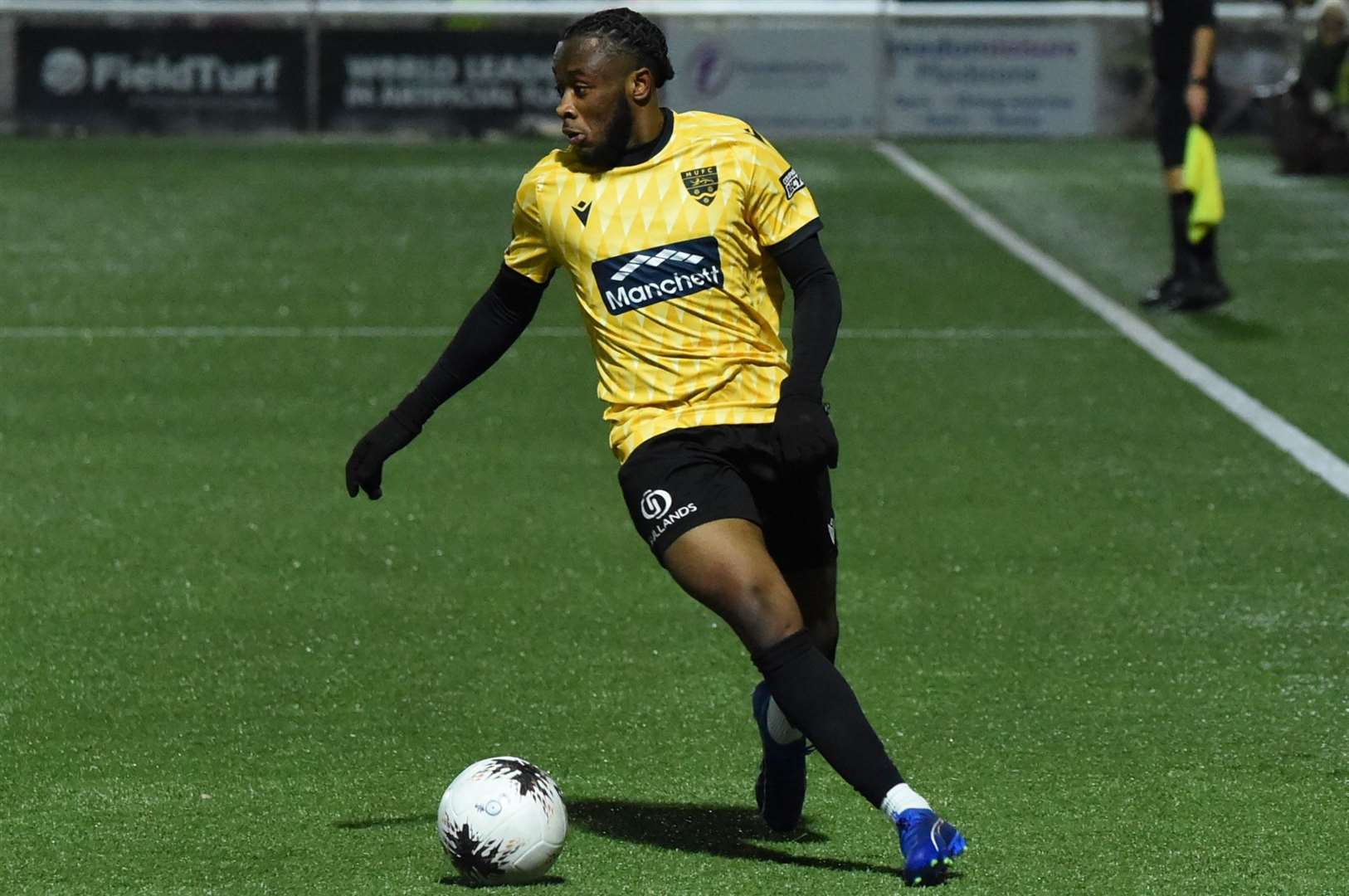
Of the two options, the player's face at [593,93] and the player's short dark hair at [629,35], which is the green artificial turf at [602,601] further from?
the player's short dark hair at [629,35]

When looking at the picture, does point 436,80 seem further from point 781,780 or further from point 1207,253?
point 781,780

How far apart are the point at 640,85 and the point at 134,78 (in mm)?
20584

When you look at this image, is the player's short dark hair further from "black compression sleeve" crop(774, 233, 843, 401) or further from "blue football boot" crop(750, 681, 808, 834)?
"blue football boot" crop(750, 681, 808, 834)

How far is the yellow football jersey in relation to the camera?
5.32 metres

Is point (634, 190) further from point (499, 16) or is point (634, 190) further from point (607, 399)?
point (499, 16)

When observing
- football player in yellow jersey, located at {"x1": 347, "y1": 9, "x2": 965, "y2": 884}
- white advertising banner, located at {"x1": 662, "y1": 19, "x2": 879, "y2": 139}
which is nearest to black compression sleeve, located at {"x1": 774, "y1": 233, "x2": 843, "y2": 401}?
football player in yellow jersey, located at {"x1": 347, "y1": 9, "x2": 965, "y2": 884}

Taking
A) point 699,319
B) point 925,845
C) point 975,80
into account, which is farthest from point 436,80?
point 925,845

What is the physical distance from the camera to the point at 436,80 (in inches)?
991

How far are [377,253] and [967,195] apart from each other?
5809mm

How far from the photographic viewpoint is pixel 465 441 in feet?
34.6

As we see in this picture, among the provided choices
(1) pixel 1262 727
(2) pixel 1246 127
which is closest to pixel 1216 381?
(1) pixel 1262 727

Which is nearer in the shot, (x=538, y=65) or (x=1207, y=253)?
(x=1207, y=253)

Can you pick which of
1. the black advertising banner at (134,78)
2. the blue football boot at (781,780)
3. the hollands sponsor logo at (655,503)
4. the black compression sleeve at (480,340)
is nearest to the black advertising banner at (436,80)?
the black advertising banner at (134,78)

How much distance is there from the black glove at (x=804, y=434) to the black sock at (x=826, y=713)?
37 centimetres
